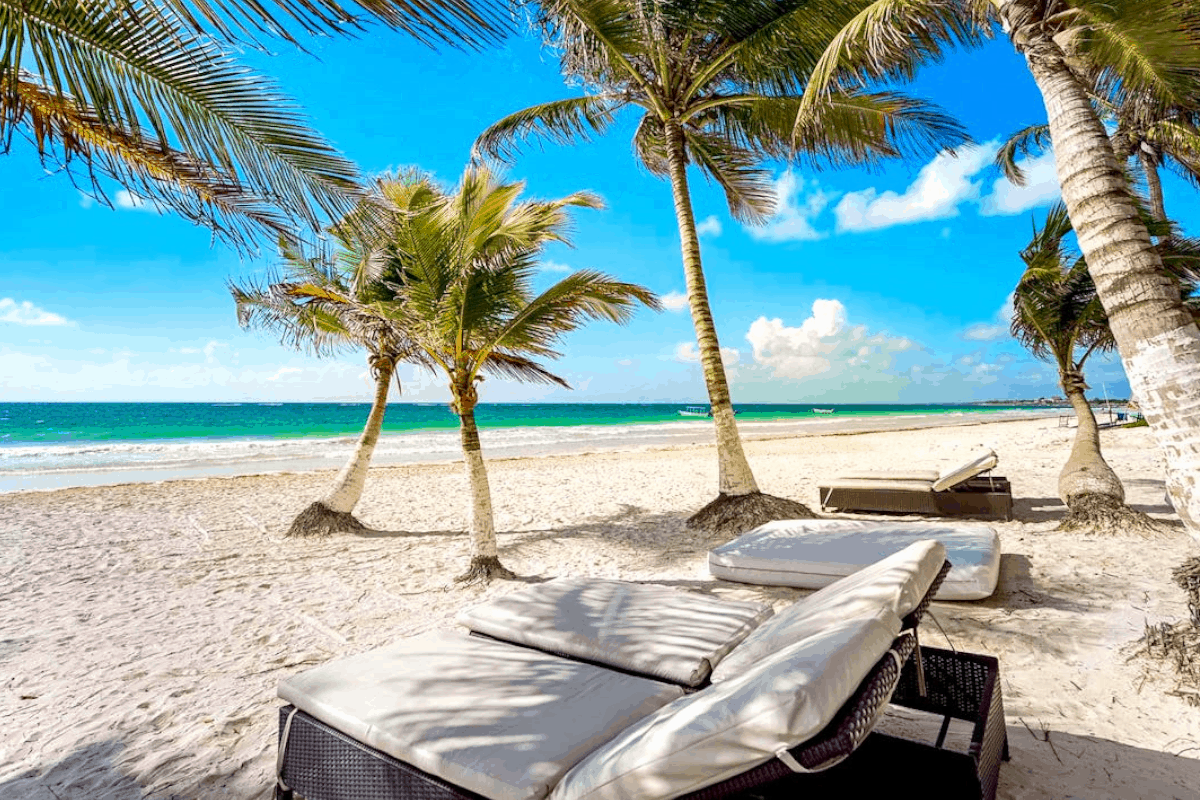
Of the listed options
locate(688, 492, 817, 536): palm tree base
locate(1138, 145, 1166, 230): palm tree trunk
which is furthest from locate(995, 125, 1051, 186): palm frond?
locate(688, 492, 817, 536): palm tree base

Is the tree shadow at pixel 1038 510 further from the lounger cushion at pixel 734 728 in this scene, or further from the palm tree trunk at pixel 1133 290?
the lounger cushion at pixel 734 728

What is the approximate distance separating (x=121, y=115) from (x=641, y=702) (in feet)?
10.5

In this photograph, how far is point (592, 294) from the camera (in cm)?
562

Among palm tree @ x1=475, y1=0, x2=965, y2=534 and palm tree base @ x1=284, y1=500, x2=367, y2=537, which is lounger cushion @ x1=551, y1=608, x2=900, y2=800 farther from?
palm tree base @ x1=284, y1=500, x2=367, y2=537

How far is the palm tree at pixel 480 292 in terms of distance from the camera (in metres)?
5.01

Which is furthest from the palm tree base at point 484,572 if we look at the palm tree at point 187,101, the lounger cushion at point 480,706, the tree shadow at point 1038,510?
the tree shadow at point 1038,510

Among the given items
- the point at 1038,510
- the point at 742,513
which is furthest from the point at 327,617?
the point at 1038,510

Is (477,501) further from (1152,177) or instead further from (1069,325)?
(1152,177)

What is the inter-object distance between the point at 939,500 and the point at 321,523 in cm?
755

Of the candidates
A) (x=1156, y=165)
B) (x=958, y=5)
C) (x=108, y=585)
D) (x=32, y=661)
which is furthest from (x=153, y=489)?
(x=1156, y=165)

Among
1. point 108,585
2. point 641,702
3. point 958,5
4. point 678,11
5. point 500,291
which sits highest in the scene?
point 678,11

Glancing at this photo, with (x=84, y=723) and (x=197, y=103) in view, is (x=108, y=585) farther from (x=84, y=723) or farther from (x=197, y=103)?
(x=197, y=103)

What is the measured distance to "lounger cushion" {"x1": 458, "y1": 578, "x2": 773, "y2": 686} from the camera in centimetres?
227

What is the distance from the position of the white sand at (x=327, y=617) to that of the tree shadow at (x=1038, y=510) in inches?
1.6
